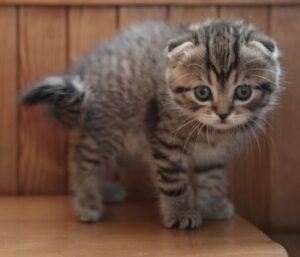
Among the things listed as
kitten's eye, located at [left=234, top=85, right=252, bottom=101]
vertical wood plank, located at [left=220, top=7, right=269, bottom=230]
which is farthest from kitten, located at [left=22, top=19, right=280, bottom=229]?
vertical wood plank, located at [left=220, top=7, right=269, bottom=230]

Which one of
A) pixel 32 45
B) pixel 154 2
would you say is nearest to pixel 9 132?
pixel 32 45

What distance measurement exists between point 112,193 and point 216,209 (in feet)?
0.94

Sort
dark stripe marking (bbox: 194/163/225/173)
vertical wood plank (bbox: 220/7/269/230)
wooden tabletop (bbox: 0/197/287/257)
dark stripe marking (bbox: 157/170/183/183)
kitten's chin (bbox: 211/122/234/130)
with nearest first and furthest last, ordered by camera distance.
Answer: wooden tabletop (bbox: 0/197/287/257) → kitten's chin (bbox: 211/122/234/130) → dark stripe marking (bbox: 157/170/183/183) → dark stripe marking (bbox: 194/163/225/173) → vertical wood plank (bbox: 220/7/269/230)

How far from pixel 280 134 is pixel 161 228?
46 cm

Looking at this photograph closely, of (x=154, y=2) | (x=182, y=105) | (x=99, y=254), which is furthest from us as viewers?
(x=154, y=2)

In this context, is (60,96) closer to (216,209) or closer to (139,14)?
(139,14)

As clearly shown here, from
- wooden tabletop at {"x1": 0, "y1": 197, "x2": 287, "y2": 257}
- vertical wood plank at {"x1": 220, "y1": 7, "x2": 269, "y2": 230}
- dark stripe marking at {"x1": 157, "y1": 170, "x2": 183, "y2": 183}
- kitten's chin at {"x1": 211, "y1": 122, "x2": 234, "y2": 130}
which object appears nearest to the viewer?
wooden tabletop at {"x1": 0, "y1": 197, "x2": 287, "y2": 257}

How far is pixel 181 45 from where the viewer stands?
1126mm

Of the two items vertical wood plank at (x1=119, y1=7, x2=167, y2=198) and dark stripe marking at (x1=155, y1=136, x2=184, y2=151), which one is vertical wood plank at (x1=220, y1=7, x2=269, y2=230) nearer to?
vertical wood plank at (x1=119, y1=7, x2=167, y2=198)

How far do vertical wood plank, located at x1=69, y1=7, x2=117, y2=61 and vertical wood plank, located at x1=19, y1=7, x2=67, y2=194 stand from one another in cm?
2

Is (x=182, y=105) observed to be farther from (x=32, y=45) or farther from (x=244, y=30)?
(x=32, y=45)

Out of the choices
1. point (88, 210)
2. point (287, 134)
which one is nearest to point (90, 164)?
point (88, 210)

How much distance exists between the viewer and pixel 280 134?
145 centimetres

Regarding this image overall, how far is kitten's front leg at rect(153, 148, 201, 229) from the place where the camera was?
3.93ft
